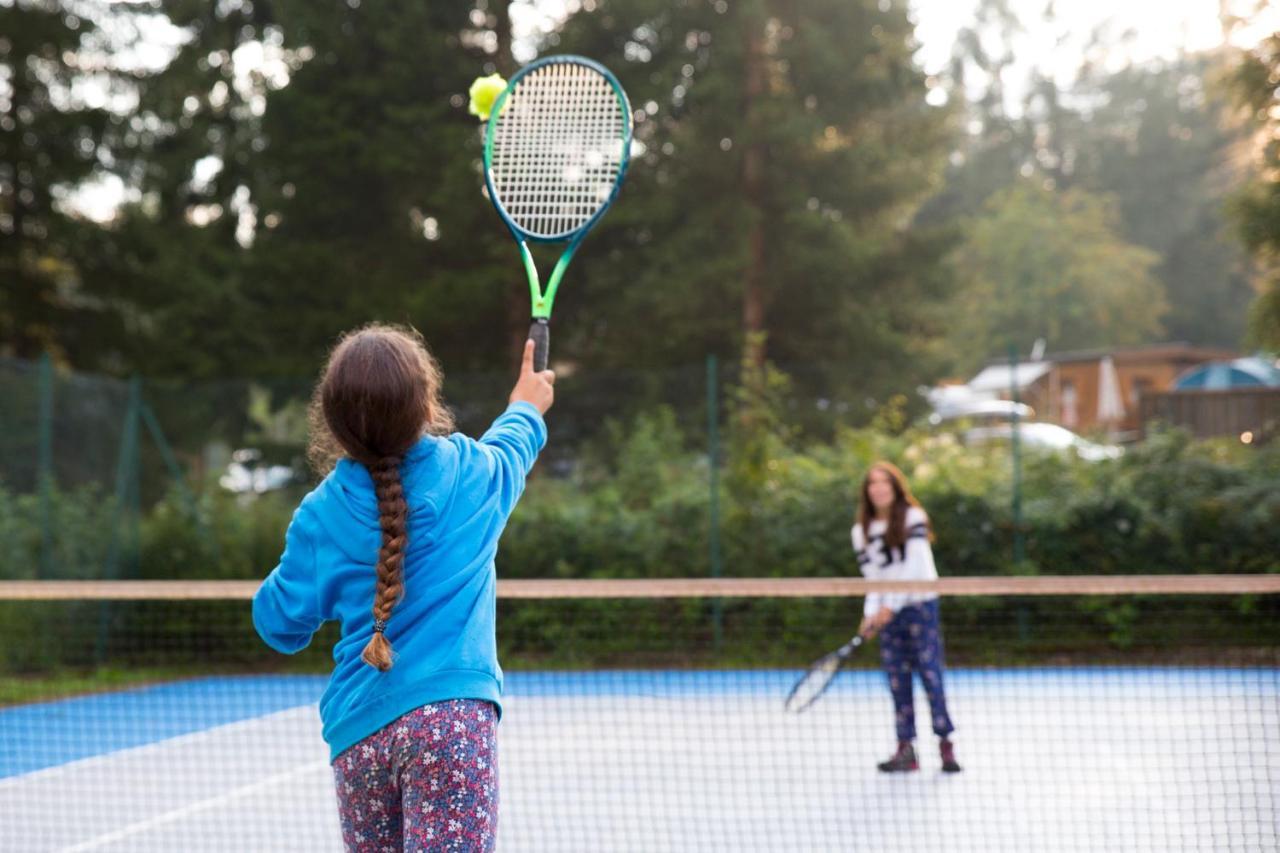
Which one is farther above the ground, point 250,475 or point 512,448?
point 250,475

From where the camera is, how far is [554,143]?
4.04m

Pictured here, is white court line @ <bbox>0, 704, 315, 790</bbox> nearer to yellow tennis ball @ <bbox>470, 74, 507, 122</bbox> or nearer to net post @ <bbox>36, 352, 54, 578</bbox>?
net post @ <bbox>36, 352, 54, 578</bbox>

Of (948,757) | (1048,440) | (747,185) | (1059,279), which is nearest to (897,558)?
(948,757)

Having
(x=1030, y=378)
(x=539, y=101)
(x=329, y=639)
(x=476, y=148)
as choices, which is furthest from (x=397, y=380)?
(x=1030, y=378)

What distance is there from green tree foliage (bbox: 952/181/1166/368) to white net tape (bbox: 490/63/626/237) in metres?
39.2

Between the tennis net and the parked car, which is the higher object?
the parked car

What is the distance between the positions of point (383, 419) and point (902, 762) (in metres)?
5.29

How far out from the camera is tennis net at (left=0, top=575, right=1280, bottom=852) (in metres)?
5.84

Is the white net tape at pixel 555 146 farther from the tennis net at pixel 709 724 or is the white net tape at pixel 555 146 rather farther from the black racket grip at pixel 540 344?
the tennis net at pixel 709 724

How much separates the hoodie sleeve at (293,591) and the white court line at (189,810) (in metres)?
3.93

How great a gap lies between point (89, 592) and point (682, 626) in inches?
254

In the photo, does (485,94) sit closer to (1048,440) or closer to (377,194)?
(1048,440)

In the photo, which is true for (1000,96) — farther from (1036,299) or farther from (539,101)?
(539,101)

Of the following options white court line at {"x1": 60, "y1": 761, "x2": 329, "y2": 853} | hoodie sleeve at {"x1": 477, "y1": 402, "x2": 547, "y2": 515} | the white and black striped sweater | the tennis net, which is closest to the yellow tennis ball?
hoodie sleeve at {"x1": 477, "y1": 402, "x2": 547, "y2": 515}
